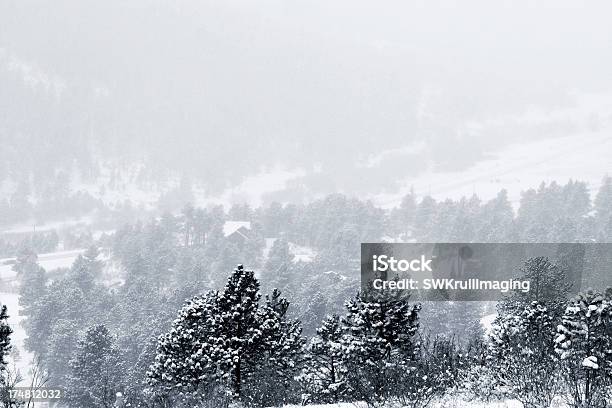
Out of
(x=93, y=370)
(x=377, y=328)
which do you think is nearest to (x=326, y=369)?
(x=377, y=328)

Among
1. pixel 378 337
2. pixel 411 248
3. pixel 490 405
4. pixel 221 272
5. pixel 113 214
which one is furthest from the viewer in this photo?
pixel 113 214

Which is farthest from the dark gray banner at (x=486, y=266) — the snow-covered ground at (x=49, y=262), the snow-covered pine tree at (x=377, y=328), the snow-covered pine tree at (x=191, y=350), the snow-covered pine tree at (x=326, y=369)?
the snow-covered ground at (x=49, y=262)

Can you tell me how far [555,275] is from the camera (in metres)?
31.6

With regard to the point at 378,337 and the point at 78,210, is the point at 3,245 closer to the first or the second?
the point at 78,210

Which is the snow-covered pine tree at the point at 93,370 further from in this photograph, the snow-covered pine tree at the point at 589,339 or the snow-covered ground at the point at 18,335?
the snow-covered pine tree at the point at 589,339

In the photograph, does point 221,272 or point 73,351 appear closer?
point 73,351

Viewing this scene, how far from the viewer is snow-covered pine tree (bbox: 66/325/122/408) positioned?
43781 mm

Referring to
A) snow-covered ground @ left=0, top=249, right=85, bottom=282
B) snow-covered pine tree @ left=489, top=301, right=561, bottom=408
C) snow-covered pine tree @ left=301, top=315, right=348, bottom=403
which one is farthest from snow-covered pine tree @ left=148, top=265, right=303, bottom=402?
snow-covered ground @ left=0, top=249, right=85, bottom=282

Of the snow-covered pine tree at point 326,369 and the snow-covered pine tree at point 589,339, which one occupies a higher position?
the snow-covered pine tree at point 589,339

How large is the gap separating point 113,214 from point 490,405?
615 ft

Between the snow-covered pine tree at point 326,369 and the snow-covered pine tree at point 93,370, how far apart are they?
19340 mm

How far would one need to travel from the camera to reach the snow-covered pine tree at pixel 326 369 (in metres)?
27.8

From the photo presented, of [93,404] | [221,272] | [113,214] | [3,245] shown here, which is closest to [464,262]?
[221,272]

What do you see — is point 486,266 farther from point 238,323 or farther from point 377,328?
point 238,323
